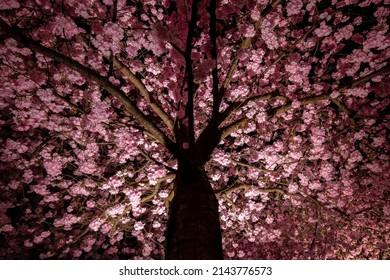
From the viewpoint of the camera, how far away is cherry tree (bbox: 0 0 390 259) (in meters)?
6.30

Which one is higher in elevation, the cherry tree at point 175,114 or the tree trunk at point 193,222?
the cherry tree at point 175,114

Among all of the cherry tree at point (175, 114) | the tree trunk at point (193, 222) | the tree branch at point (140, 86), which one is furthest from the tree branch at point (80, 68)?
the tree branch at point (140, 86)

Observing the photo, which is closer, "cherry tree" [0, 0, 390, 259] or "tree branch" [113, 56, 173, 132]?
"tree branch" [113, 56, 173, 132]

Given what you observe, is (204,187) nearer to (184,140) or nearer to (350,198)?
(184,140)

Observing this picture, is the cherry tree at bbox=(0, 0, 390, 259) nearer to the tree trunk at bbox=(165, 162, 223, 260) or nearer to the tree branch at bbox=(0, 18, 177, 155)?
the tree branch at bbox=(0, 18, 177, 155)

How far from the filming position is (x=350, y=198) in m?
10.1

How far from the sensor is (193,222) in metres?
3.33

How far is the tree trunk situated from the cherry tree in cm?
116

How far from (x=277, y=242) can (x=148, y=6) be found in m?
10.9

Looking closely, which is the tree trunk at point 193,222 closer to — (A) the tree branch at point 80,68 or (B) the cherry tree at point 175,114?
(A) the tree branch at point 80,68

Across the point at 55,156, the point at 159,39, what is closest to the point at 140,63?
the point at 55,156

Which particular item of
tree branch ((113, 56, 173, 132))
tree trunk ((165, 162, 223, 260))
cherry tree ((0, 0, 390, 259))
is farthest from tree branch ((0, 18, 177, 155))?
tree branch ((113, 56, 173, 132))

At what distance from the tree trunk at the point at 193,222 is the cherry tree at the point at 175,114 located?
45.5 inches

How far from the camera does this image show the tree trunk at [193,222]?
297cm
